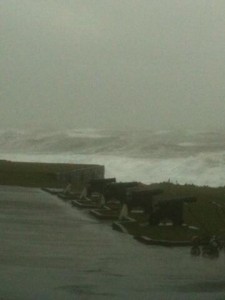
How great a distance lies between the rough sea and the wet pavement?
3490 centimetres

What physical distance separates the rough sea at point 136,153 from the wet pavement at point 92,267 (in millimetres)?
34901

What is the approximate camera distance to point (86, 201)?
3034 centimetres

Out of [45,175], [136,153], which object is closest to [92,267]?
[45,175]

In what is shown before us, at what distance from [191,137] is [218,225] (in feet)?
255

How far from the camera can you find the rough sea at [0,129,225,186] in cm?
5903

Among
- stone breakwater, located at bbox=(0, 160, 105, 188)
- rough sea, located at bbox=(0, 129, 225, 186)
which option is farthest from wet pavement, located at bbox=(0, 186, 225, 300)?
rough sea, located at bbox=(0, 129, 225, 186)

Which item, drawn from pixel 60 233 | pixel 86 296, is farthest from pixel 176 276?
pixel 60 233

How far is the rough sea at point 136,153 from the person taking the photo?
59031mm

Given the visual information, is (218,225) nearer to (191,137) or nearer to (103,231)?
(103,231)

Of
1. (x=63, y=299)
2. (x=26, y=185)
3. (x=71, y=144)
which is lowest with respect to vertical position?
(x=63, y=299)

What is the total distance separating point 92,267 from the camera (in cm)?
1422

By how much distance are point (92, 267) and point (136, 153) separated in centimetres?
6334

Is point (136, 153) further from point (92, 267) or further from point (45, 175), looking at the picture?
point (92, 267)

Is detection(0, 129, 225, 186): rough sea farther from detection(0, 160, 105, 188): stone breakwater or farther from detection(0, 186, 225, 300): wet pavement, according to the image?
detection(0, 186, 225, 300): wet pavement
